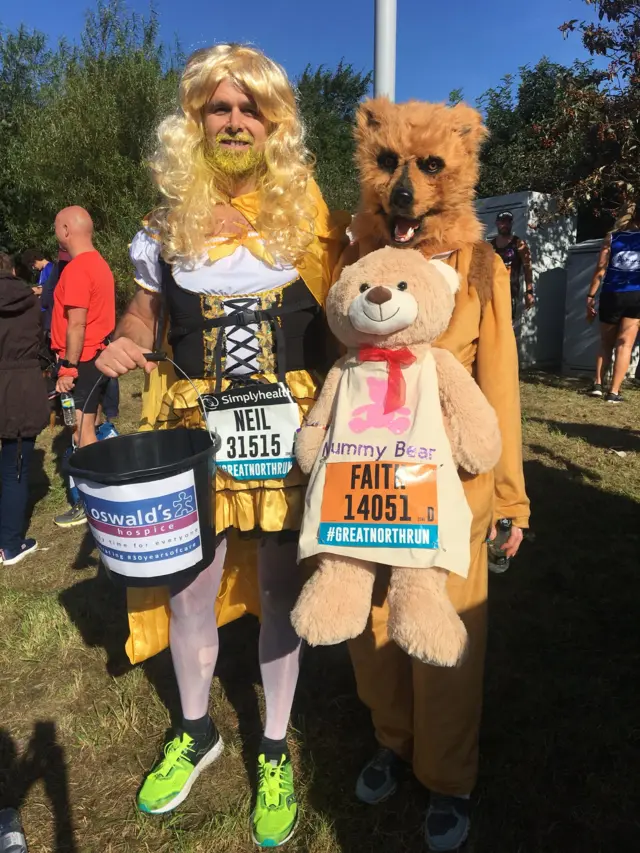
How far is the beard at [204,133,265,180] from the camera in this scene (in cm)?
168

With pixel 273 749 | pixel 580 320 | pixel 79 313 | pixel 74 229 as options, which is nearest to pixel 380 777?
pixel 273 749

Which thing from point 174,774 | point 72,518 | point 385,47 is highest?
point 385,47

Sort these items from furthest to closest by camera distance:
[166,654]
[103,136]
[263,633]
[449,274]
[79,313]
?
[103,136], [79,313], [166,654], [263,633], [449,274]

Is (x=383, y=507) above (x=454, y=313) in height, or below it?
below

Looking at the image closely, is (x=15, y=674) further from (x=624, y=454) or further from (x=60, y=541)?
(x=624, y=454)

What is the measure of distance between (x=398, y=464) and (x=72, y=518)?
11.5ft

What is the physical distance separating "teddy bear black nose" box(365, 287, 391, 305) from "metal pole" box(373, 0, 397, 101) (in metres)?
1.16

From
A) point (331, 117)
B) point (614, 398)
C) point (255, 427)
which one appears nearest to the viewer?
point (255, 427)

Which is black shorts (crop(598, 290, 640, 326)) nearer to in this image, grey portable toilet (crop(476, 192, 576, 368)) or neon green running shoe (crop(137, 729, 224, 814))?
grey portable toilet (crop(476, 192, 576, 368))

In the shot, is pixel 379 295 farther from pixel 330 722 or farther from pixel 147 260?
pixel 330 722

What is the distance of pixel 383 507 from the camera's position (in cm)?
132

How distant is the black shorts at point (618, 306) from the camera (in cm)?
587

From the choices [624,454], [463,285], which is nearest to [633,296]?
[624,454]

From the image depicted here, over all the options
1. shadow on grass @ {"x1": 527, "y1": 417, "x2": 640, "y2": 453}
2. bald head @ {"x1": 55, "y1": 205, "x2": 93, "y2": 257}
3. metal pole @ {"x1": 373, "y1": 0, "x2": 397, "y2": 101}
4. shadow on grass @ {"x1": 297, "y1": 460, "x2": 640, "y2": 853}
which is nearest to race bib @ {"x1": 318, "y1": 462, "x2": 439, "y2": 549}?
shadow on grass @ {"x1": 297, "y1": 460, "x2": 640, "y2": 853}
